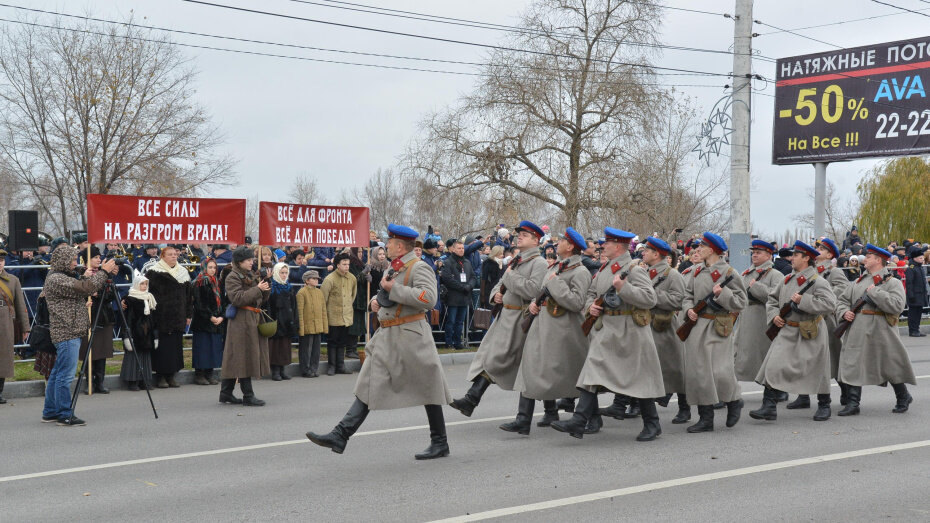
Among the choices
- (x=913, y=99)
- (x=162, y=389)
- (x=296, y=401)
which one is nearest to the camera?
(x=296, y=401)

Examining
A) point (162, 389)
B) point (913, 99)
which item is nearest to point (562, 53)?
point (913, 99)

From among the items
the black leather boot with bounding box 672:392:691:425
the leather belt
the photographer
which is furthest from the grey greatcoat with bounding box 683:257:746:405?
the photographer

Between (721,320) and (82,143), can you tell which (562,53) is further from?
(721,320)

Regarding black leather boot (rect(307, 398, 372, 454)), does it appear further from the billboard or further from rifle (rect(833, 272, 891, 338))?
the billboard

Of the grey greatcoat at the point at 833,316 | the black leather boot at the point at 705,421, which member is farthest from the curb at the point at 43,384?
the grey greatcoat at the point at 833,316

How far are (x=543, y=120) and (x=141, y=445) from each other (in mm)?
24593

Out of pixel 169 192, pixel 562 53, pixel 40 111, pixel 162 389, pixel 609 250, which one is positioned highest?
pixel 562 53

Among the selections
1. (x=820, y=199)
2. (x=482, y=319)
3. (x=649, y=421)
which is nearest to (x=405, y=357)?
(x=649, y=421)

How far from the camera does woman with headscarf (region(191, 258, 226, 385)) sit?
1295cm

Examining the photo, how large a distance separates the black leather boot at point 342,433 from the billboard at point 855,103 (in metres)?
21.3

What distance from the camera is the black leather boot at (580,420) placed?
27.6 ft

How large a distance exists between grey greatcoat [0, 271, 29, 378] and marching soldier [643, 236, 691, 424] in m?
7.43

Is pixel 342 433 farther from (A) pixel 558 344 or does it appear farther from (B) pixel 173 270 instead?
(B) pixel 173 270

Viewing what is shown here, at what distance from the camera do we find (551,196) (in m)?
33.0
